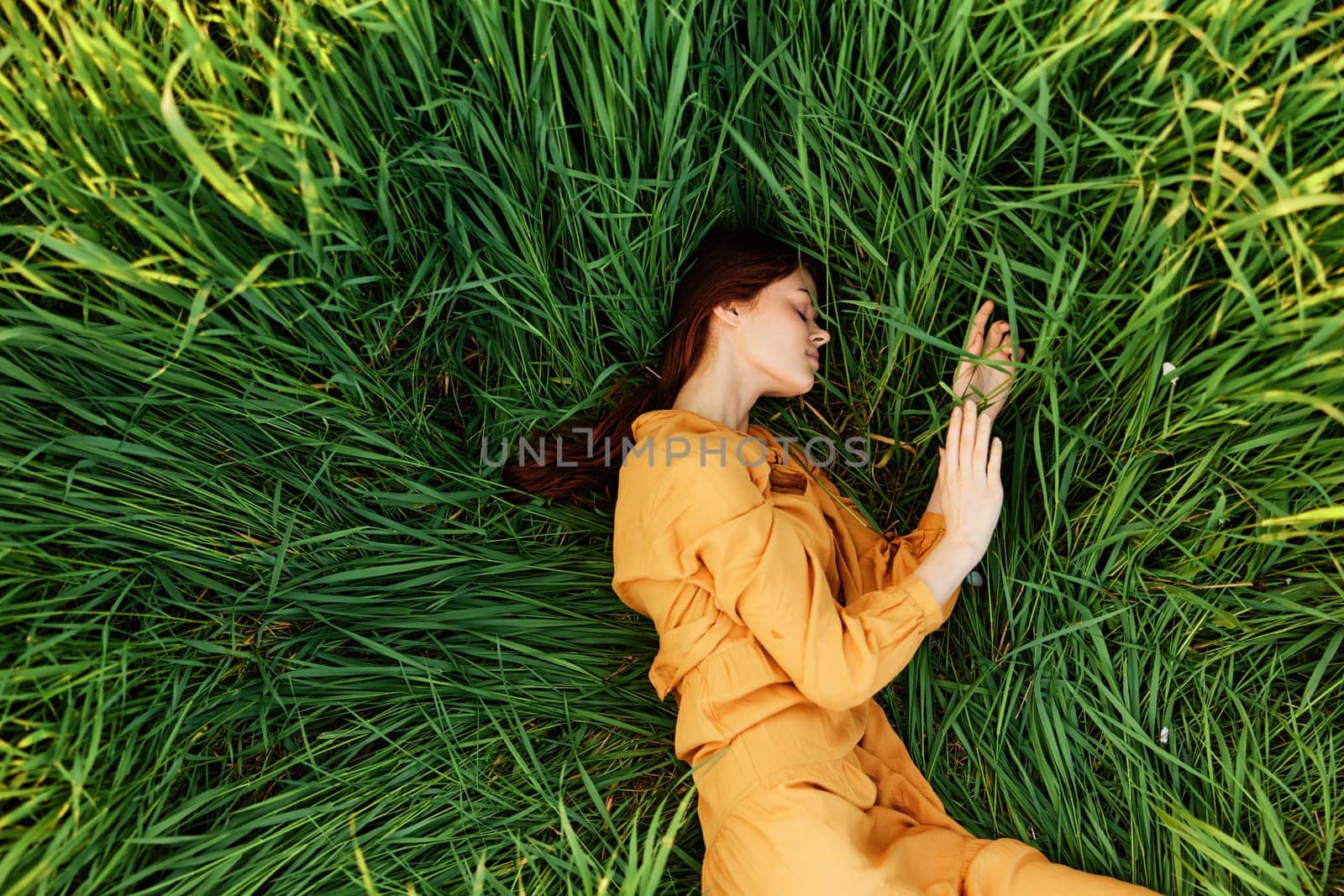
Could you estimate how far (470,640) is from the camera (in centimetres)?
163

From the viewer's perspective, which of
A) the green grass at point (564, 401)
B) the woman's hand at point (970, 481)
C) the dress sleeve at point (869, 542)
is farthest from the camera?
the dress sleeve at point (869, 542)

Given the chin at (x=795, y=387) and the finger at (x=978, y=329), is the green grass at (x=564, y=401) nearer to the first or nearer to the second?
the finger at (x=978, y=329)

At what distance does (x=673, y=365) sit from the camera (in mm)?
1574

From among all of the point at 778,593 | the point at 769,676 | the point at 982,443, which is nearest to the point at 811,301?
the point at 982,443

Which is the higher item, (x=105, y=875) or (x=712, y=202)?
(x=712, y=202)

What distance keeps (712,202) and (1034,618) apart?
44.5 inches

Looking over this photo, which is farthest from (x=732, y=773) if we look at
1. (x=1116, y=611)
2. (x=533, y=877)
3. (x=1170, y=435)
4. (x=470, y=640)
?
(x=1170, y=435)

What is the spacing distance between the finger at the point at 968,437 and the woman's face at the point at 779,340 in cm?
32

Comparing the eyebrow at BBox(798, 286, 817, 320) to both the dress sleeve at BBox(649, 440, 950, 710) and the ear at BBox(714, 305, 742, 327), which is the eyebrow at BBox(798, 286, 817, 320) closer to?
the ear at BBox(714, 305, 742, 327)

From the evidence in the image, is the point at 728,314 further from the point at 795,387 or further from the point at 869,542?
the point at 869,542

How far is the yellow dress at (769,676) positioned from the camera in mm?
1274

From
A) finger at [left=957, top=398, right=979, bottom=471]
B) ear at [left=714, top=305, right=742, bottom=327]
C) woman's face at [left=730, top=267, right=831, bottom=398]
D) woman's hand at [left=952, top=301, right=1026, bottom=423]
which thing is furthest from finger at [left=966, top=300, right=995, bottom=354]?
ear at [left=714, top=305, right=742, bottom=327]

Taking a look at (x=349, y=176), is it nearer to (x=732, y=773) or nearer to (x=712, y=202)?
(x=712, y=202)

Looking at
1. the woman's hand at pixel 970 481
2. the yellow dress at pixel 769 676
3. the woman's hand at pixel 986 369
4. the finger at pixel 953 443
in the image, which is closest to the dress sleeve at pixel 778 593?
the yellow dress at pixel 769 676
